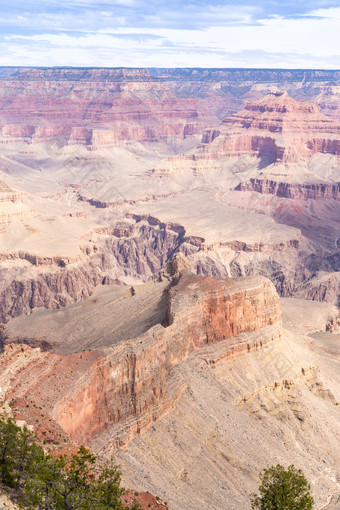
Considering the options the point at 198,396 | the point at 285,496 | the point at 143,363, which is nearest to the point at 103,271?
the point at 198,396

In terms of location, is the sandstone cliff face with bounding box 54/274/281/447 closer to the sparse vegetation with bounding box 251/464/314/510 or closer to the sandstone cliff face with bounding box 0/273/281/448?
the sandstone cliff face with bounding box 0/273/281/448

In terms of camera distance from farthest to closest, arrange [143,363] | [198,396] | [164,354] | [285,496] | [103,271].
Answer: [103,271]
[198,396]
[164,354]
[143,363]
[285,496]

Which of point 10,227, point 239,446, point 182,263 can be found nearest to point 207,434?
point 239,446

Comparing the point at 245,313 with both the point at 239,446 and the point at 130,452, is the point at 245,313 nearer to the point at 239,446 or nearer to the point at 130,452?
the point at 239,446

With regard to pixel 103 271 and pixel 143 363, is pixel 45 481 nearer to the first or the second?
pixel 143 363

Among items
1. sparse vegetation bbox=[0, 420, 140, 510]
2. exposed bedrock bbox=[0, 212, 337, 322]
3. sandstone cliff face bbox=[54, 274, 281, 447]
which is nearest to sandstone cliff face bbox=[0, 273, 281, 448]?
sandstone cliff face bbox=[54, 274, 281, 447]

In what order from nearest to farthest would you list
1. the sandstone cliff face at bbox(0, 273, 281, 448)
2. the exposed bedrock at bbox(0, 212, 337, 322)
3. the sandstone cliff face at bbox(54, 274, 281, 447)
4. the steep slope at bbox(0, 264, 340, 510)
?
1. the sandstone cliff face at bbox(0, 273, 281, 448)
2. the steep slope at bbox(0, 264, 340, 510)
3. the sandstone cliff face at bbox(54, 274, 281, 447)
4. the exposed bedrock at bbox(0, 212, 337, 322)
